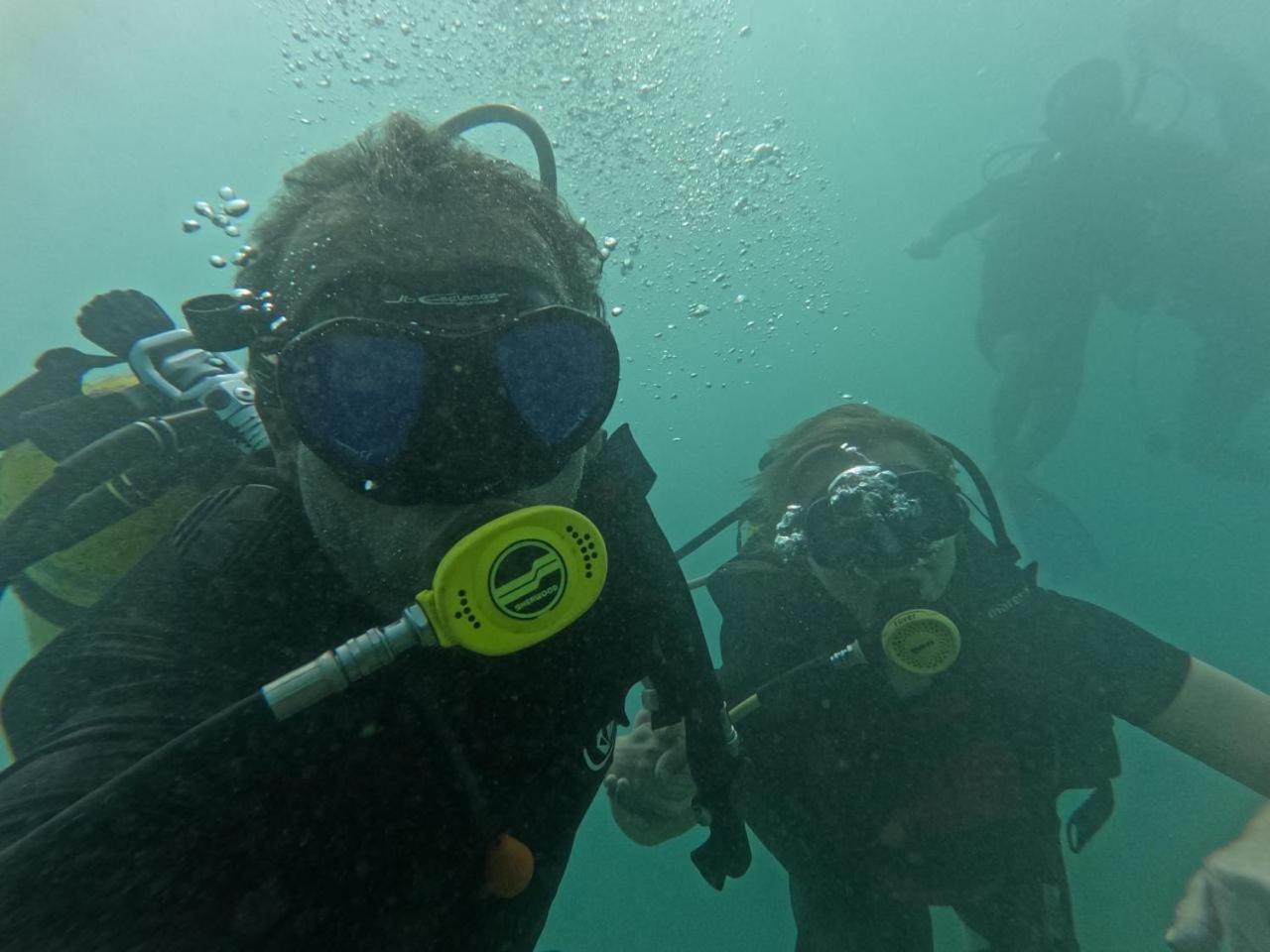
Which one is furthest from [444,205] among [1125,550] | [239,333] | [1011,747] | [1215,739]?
[1125,550]

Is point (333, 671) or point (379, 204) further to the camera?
point (379, 204)

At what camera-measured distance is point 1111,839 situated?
17828mm

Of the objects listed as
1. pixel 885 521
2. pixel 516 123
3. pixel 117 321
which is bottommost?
pixel 885 521

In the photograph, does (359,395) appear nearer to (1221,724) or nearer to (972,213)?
(1221,724)

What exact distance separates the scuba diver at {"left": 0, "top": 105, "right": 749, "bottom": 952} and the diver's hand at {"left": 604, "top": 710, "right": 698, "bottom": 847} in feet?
3.52

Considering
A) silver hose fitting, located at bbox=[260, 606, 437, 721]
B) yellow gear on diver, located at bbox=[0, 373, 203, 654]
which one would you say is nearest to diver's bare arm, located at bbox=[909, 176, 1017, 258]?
yellow gear on diver, located at bbox=[0, 373, 203, 654]

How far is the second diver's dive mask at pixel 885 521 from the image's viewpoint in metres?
4.16

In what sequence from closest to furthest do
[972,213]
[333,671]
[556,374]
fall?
[333,671]
[556,374]
[972,213]

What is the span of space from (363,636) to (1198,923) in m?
4.87

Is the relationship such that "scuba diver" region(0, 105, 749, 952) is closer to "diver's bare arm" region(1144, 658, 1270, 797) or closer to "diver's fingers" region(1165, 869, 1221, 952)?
"diver's bare arm" region(1144, 658, 1270, 797)

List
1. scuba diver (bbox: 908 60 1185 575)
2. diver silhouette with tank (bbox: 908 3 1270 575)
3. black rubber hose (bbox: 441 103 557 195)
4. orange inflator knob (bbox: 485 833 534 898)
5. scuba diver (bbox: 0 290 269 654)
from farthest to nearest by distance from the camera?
scuba diver (bbox: 908 60 1185 575) → diver silhouette with tank (bbox: 908 3 1270 575) → black rubber hose (bbox: 441 103 557 195) → scuba diver (bbox: 0 290 269 654) → orange inflator knob (bbox: 485 833 534 898)

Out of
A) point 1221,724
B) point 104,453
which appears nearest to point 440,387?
point 104,453

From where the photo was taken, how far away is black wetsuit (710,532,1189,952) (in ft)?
13.0

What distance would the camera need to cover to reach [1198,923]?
376 cm
